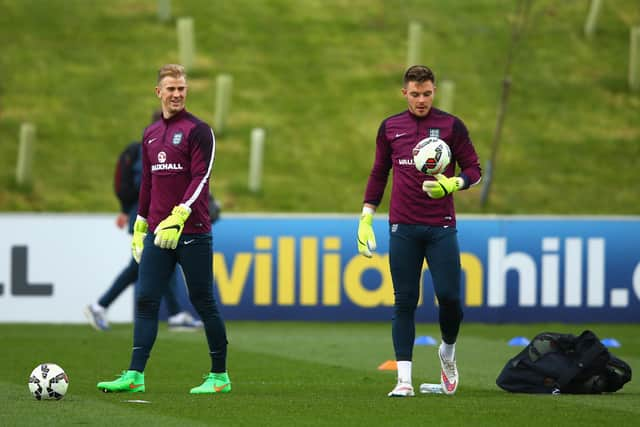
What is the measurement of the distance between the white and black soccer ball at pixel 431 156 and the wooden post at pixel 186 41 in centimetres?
2058

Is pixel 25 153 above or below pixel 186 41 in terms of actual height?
below

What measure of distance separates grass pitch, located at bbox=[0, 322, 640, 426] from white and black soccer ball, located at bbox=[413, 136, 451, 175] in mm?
1577

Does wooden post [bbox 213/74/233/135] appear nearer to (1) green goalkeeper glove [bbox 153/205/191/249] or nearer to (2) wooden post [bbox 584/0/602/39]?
(2) wooden post [bbox 584/0/602/39]

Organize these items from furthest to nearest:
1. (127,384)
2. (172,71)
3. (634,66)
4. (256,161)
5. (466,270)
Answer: (634,66)
(256,161)
(466,270)
(127,384)
(172,71)

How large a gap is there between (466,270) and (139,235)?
825cm

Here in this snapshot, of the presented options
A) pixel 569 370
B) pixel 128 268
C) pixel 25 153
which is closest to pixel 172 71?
pixel 569 370

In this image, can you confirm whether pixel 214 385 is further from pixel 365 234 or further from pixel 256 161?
pixel 256 161

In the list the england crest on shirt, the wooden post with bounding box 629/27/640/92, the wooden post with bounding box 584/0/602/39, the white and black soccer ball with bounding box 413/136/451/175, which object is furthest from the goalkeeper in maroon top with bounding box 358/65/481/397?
the wooden post with bounding box 584/0/602/39

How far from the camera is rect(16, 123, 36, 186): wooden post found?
82.7 ft

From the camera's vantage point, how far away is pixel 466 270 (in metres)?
17.7

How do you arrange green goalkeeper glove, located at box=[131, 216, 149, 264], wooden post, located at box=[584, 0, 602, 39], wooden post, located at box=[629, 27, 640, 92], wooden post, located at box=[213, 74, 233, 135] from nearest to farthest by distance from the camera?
1. green goalkeeper glove, located at box=[131, 216, 149, 264]
2. wooden post, located at box=[213, 74, 233, 135]
3. wooden post, located at box=[629, 27, 640, 92]
4. wooden post, located at box=[584, 0, 602, 39]

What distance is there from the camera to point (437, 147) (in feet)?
30.9

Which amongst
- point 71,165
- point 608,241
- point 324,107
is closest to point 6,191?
point 71,165

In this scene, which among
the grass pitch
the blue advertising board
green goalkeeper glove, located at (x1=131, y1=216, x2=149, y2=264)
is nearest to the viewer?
the grass pitch
